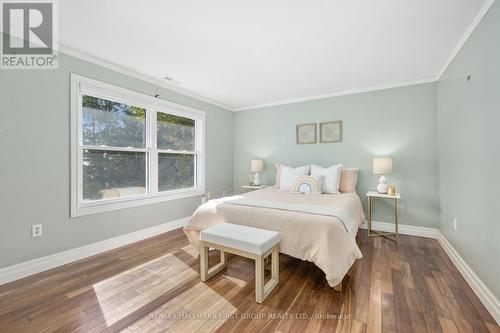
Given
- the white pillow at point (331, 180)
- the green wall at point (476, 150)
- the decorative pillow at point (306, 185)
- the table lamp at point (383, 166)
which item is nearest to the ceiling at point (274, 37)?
the green wall at point (476, 150)

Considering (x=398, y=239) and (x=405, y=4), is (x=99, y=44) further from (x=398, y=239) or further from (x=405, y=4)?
(x=398, y=239)

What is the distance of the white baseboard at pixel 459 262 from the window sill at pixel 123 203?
322cm

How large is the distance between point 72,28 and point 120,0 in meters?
0.77

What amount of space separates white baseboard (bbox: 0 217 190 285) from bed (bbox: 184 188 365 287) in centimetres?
104

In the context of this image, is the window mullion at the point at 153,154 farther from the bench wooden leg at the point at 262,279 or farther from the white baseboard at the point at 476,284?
the white baseboard at the point at 476,284

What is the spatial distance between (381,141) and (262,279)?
3.03 meters

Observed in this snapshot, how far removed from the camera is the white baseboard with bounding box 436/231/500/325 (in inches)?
62.7

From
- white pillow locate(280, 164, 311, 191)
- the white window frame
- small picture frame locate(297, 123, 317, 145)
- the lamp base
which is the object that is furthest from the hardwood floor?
small picture frame locate(297, 123, 317, 145)

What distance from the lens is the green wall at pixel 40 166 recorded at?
2.07 meters

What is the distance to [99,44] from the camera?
2361 millimetres

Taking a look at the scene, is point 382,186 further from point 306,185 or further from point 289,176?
point 289,176

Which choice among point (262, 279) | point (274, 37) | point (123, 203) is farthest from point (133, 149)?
point (262, 279)

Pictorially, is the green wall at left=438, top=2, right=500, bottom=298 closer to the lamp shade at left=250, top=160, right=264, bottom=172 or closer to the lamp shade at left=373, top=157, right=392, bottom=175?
the lamp shade at left=373, top=157, right=392, bottom=175

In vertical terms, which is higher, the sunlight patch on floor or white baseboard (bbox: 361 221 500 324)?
white baseboard (bbox: 361 221 500 324)
